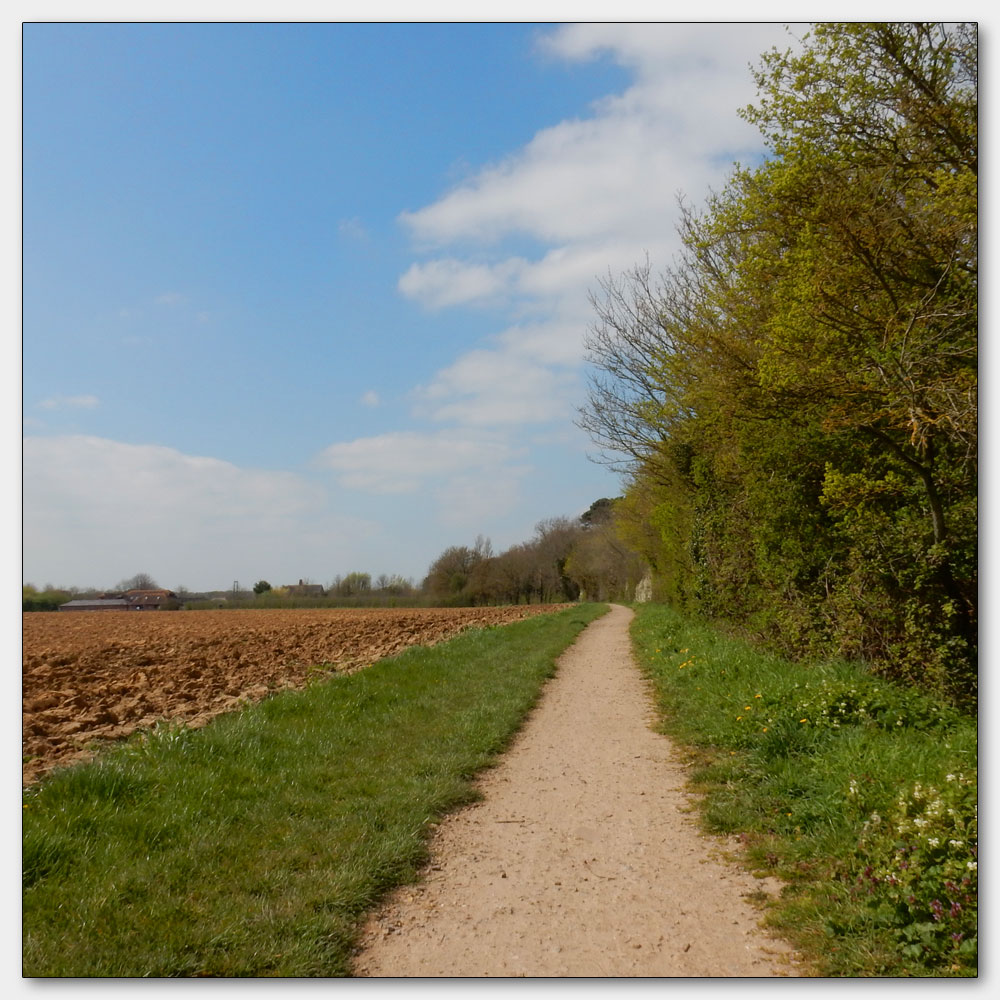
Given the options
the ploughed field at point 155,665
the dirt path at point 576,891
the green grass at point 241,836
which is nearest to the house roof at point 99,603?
the ploughed field at point 155,665

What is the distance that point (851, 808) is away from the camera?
4.80 metres

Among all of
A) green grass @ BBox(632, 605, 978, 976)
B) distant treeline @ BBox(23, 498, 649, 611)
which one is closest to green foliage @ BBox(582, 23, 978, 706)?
green grass @ BBox(632, 605, 978, 976)

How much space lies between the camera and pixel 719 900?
4250 mm

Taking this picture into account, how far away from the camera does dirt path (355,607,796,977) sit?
365 cm

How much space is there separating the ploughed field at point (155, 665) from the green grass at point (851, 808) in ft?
17.7

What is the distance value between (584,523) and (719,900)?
73.0 meters

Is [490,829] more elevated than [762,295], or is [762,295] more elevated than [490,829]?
[762,295]

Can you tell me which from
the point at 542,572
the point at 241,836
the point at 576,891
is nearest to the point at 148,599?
the point at 241,836

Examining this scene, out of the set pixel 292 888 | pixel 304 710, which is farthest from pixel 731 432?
pixel 292 888

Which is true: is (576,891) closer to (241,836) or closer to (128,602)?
(241,836)

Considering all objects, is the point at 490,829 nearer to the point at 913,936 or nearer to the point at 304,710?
the point at 913,936

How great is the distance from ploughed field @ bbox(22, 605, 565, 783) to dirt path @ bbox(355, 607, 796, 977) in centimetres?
349

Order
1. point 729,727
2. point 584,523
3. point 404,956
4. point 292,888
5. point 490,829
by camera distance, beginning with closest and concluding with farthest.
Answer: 1. point 404,956
2. point 292,888
3. point 490,829
4. point 729,727
5. point 584,523

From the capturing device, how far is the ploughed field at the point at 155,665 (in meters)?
8.30
